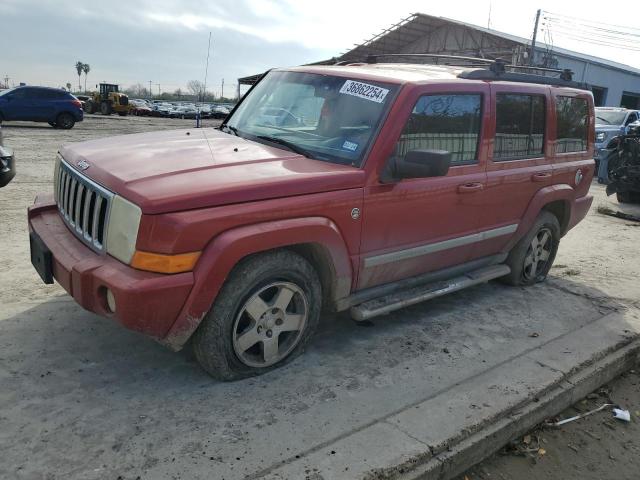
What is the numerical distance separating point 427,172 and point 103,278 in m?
1.91

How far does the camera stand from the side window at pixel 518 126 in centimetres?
429

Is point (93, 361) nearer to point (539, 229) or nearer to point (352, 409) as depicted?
point (352, 409)

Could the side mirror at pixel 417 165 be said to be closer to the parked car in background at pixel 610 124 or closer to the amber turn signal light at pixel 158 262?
the amber turn signal light at pixel 158 262

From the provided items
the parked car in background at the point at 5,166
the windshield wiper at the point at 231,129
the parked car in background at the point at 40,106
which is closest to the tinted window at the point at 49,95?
the parked car in background at the point at 40,106

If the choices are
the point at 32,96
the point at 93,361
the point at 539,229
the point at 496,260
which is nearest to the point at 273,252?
the point at 93,361

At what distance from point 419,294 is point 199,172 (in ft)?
5.95

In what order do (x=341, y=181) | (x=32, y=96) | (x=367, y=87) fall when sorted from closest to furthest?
(x=341, y=181)
(x=367, y=87)
(x=32, y=96)

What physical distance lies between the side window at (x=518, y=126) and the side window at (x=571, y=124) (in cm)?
29

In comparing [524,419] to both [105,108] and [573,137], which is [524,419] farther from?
[105,108]

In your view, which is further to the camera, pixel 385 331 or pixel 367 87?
pixel 385 331

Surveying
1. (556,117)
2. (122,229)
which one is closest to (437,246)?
(556,117)

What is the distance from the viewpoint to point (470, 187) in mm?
4055

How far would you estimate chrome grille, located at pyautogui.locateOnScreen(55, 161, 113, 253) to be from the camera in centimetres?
296

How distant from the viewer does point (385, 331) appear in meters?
4.08
